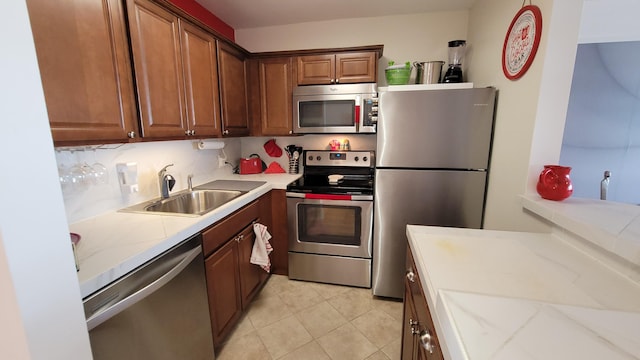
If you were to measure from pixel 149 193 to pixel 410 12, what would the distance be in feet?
8.92

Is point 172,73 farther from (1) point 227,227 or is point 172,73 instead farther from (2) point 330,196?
(2) point 330,196

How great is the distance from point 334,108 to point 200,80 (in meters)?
1.13

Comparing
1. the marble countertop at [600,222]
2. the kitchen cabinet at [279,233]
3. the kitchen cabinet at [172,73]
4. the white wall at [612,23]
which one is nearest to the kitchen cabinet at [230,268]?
the kitchen cabinet at [279,233]

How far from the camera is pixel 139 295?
0.98 metres

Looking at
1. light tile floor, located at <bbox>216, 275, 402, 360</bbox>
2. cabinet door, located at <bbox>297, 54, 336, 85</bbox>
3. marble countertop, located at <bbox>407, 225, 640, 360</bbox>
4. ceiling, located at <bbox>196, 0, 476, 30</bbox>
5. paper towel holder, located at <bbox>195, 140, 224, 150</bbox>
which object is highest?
ceiling, located at <bbox>196, 0, 476, 30</bbox>

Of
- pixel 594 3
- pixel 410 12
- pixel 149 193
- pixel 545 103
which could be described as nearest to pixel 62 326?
pixel 149 193

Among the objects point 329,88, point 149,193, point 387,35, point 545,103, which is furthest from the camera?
point 387,35

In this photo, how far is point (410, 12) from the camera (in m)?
2.42

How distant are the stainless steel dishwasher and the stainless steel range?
0.99m

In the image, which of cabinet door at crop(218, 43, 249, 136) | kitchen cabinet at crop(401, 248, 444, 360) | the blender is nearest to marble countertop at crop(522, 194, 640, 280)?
kitchen cabinet at crop(401, 248, 444, 360)

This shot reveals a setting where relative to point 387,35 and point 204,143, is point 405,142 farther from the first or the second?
point 204,143

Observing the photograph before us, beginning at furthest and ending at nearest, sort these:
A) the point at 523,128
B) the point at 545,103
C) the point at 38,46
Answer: the point at 523,128 < the point at 545,103 < the point at 38,46

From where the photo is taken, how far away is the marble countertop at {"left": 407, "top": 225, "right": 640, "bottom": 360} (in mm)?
491

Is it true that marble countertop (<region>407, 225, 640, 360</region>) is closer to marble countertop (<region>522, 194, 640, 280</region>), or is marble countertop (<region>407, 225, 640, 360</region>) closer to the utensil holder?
marble countertop (<region>522, 194, 640, 280</region>)
